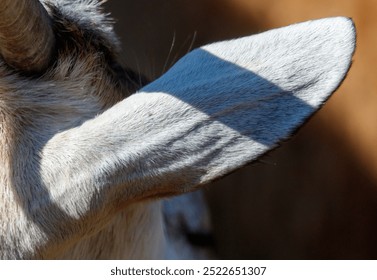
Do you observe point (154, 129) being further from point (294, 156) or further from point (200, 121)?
point (294, 156)

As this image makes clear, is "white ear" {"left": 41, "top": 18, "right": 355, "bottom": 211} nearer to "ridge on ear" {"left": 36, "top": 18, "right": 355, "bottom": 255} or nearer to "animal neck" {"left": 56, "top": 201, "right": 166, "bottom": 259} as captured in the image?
"ridge on ear" {"left": 36, "top": 18, "right": 355, "bottom": 255}

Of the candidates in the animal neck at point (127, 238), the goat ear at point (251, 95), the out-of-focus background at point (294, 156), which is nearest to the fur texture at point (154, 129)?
the goat ear at point (251, 95)

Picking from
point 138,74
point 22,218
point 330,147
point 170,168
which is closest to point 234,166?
point 170,168

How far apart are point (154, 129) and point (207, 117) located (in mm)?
85

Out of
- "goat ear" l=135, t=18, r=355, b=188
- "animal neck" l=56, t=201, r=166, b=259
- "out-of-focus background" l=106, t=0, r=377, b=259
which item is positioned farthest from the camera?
"out-of-focus background" l=106, t=0, r=377, b=259

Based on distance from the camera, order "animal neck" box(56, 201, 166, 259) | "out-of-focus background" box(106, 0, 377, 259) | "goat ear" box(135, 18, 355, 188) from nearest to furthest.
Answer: "goat ear" box(135, 18, 355, 188)
"animal neck" box(56, 201, 166, 259)
"out-of-focus background" box(106, 0, 377, 259)

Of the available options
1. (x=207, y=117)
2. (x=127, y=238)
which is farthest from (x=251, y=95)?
(x=127, y=238)

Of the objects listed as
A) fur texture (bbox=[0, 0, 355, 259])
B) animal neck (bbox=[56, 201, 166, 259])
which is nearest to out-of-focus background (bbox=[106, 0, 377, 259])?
animal neck (bbox=[56, 201, 166, 259])

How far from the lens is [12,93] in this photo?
4.31 feet

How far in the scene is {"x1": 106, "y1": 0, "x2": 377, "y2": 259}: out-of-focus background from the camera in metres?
1.90

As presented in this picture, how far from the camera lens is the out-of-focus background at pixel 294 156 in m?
1.90

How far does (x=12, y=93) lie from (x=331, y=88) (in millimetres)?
527

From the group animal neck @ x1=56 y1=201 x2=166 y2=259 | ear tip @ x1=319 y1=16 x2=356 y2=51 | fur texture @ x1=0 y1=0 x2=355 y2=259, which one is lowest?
animal neck @ x1=56 y1=201 x2=166 y2=259

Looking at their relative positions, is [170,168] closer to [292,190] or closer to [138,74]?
[138,74]
